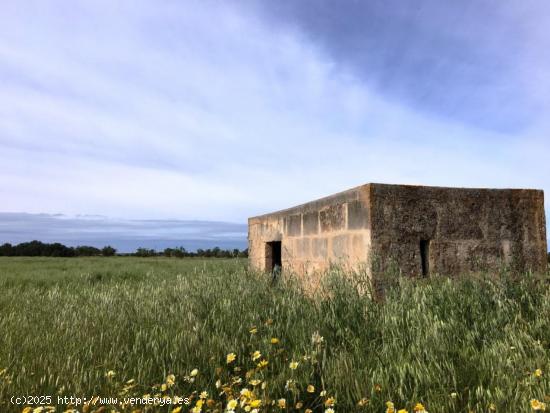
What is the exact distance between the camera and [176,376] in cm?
275

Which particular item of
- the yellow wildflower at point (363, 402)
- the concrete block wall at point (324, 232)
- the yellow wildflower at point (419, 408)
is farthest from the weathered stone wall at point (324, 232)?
the yellow wildflower at point (419, 408)

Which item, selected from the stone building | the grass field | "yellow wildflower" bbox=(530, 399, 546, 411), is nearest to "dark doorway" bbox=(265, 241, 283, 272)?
the stone building

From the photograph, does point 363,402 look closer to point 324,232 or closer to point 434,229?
point 434,229

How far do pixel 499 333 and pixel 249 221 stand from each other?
653cm

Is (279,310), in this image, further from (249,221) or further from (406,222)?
(249,221)

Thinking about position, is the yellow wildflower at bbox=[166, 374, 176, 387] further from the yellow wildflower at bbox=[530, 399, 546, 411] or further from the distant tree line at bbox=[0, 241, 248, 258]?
the distant tree line at bbox=[0, 241, 248, 258]

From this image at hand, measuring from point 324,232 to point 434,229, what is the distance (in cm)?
136

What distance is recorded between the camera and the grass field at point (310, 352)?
234cm

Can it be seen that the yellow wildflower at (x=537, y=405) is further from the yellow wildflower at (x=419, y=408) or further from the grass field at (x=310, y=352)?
the yellow wildflower at (x=419, y=408)

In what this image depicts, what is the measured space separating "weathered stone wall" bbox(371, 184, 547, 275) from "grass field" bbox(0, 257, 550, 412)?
34cm

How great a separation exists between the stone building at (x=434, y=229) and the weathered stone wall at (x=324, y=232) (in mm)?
11

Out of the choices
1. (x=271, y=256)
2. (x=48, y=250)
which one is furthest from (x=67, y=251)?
(x=271, y=256)

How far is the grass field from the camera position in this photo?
234 cm

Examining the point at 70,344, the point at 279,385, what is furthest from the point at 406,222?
the point at 70,344
